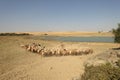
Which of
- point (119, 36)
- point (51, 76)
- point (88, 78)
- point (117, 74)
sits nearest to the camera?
point (117, 74)

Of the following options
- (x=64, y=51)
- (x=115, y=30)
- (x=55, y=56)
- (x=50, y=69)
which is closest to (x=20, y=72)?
(x=50, y=69)

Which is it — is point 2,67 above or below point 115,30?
below

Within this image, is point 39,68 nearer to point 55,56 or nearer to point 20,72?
point 20,72

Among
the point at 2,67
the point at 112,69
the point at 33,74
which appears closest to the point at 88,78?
the point at 112,69

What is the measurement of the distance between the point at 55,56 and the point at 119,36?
395 inches

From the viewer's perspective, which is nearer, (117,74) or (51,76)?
(117,74)

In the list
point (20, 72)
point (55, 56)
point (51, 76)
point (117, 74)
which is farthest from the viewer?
point (55, 56)

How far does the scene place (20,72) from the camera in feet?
48.2

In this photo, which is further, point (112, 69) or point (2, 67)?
point (2, 67)

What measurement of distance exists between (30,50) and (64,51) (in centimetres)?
633

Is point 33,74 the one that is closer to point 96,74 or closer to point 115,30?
point 96,74

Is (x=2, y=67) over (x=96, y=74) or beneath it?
beneath

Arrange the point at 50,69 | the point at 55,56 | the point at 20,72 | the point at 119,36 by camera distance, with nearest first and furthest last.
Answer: the point at 20,72 → the point at 50,69 → the point at 55,56 → the point at 119,36

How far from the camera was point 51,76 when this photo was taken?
44.5 ft
